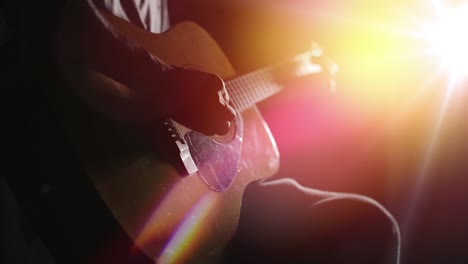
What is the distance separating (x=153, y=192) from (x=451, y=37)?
46.3 inches

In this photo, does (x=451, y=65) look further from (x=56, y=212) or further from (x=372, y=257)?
(x=56, y=212)

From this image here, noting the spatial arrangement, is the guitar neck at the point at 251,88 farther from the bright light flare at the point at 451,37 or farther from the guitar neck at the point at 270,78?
the bright light flare at the point at 451,37

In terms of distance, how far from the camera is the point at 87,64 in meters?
0.69

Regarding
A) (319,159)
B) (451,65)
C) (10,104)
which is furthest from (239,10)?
(10,104)

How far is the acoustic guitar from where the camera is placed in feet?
2.24

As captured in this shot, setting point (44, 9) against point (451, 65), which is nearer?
point (44, 9)

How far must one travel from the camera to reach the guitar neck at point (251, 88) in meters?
1.09

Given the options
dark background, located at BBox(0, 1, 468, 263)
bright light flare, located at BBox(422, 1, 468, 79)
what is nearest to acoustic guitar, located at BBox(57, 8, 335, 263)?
dark background, located at BBox(0, 1, 468, 263)

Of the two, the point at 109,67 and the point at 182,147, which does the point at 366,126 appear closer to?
the point at 182,147

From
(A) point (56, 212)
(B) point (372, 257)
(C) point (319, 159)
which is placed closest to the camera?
(A) point (56, 212)

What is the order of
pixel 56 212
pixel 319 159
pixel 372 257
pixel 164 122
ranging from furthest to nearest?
pixel 319 159 → pixel 372 257 → pixel 164 122 → pixel 56 212

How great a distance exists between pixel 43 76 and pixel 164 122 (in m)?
0.19

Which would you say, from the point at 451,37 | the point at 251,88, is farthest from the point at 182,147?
the point at 451,37

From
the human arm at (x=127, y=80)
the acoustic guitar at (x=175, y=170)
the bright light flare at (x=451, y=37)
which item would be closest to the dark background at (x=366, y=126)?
the bright light flare at (x=451, y=37)
